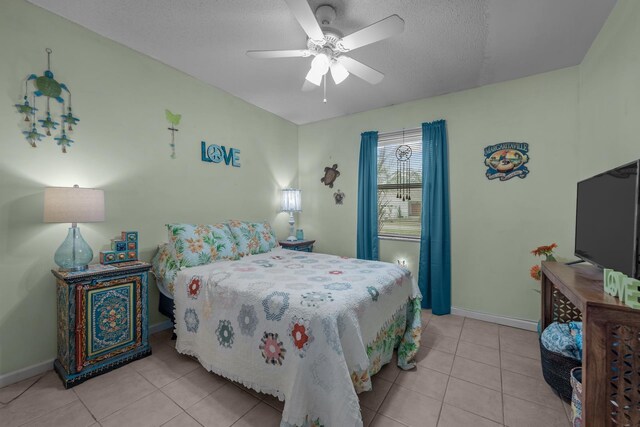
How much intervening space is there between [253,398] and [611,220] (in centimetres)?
244

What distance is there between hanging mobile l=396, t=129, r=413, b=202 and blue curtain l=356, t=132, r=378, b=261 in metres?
0.30

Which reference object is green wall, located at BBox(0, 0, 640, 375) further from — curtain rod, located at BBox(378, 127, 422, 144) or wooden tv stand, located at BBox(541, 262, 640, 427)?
wooden tv stand, located at BBox(541, 262, 640, 427)

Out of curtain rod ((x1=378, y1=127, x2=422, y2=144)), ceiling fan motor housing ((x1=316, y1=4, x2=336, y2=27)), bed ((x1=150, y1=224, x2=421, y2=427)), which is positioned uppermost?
ceiling fan motor housing ((x1=316, y1=4, x2=336, y2=27))

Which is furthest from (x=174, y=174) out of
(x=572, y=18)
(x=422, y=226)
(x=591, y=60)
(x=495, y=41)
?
(x=591, y=60)

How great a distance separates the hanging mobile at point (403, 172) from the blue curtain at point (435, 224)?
0.92 ft

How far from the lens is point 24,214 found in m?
1.90

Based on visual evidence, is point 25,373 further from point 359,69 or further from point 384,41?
point 384,41

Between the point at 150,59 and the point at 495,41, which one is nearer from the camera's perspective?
the point at 495,41

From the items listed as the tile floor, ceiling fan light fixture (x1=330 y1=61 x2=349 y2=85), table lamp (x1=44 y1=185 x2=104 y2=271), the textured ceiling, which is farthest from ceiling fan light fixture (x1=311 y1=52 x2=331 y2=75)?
the tile floor

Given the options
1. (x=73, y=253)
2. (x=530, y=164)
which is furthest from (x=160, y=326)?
(x=530, y=164)

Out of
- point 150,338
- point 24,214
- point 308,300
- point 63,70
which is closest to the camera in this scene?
point 308,300

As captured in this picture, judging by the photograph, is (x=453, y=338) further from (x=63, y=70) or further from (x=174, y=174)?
(x=63, y=70)

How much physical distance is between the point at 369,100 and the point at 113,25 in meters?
2.67

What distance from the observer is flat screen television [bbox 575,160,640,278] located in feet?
4.21
